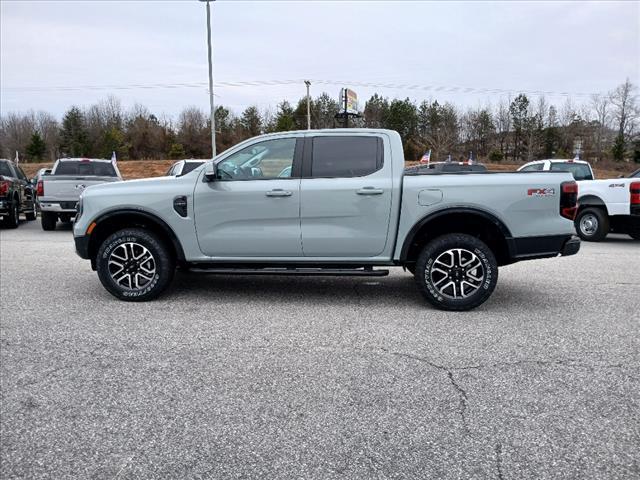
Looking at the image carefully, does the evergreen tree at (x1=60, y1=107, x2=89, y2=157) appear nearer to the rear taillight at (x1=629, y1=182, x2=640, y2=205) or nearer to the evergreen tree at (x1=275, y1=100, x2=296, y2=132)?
the evergreen tree at (x1=275, y1=100, x2=296, y2=132)

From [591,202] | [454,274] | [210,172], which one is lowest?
[454,274]

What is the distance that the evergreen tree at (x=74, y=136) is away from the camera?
237ft

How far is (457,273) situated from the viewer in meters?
5.73

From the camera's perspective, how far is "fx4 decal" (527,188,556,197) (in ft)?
18.4

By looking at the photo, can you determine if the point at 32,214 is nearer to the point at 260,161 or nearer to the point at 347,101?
the point at 260,161

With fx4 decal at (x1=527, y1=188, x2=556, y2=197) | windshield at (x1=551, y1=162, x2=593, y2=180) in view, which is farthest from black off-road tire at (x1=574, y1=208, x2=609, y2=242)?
fx4 decal at (x1=527, y1=188, x2=556, y2=197)

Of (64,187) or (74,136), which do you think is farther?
(74,136)

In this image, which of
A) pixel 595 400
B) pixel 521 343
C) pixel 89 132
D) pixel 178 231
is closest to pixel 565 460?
pixel 595 400

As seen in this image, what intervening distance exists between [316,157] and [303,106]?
237 ft

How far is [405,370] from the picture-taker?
405 cm

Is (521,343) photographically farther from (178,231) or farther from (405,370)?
(178,231)

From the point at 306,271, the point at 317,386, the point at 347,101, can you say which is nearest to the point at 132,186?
the point at 306,271

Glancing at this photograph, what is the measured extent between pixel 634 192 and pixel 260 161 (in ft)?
28.5

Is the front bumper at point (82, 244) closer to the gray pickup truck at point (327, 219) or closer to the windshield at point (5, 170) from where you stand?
the gray pickup truck at point (327, 219)
